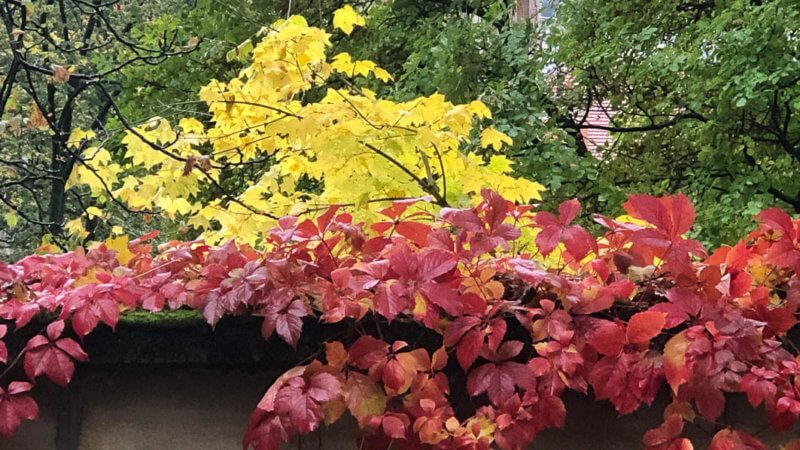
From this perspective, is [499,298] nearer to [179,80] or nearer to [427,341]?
[427,341]

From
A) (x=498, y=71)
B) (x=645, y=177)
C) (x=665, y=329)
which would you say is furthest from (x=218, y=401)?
(x=645, y=177)

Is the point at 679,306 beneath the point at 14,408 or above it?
above

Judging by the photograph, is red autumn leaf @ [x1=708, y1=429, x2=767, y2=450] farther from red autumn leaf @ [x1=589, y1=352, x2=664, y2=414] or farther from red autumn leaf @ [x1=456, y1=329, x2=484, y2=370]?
red autumn leaf @ [x1=456, y1=329, x2=484, y2=370]

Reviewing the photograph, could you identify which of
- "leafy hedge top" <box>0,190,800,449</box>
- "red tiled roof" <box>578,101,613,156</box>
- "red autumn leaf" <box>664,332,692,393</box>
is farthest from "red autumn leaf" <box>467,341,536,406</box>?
"red tiled roof" <box>578,101,613,156</box>

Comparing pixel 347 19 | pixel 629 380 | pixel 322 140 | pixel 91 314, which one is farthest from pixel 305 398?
pixel 347 19

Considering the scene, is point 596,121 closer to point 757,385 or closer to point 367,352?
point 757,385

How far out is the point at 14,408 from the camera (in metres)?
1.27

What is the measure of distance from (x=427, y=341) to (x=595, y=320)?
0.32 meters

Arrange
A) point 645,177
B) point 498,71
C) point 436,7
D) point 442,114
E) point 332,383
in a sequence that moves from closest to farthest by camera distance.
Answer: point 332,383 < point 442,114 < point 498,71 < point 645,177 < point 436,7

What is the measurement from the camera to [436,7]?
822 cm

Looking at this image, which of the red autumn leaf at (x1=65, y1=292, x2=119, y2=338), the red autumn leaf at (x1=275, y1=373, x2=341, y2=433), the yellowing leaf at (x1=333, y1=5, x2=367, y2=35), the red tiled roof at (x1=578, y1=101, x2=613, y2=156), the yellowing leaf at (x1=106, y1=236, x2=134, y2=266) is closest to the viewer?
the red autumn leaf at (x1=275, y1=373, x2=341, y2=433)

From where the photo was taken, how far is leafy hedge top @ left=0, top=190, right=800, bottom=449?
1.15m

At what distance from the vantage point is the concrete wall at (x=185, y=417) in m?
1.31

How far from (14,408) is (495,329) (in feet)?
3.08
